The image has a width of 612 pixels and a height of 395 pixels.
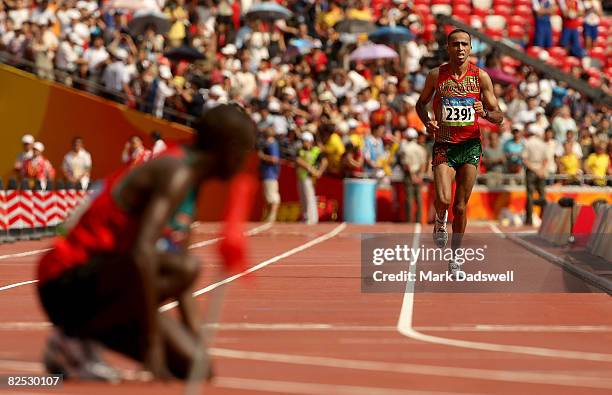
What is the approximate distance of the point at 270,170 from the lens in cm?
3444

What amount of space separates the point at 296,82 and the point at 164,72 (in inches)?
117

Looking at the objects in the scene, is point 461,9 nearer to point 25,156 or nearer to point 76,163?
point 76,163

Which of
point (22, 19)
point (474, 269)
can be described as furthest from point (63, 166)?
point (474, 269)

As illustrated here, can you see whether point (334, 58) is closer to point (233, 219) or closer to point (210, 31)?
point (210, 31)

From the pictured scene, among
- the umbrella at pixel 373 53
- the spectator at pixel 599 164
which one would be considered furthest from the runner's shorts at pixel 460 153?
the umbrella at pixel 373 53

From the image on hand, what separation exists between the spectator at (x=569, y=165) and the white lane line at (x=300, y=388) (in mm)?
26000

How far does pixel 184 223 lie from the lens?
741 centimetres

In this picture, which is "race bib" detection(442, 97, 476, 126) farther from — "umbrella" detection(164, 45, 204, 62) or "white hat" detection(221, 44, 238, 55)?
"white hat" detection(221, 44, 238, 55)

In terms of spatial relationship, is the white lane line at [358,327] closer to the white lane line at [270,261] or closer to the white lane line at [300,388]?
the white lane line at [270,261]

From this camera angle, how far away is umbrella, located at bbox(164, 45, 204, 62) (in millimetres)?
33638

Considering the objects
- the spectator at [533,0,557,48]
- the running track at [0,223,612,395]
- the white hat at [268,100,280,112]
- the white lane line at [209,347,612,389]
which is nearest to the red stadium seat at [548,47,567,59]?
the spectator at [533,0,557,48]

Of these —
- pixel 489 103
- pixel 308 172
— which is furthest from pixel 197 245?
pixel 489 103

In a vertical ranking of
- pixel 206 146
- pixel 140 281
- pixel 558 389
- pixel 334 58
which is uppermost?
pixel 334 58

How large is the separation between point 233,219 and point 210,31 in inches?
1161
